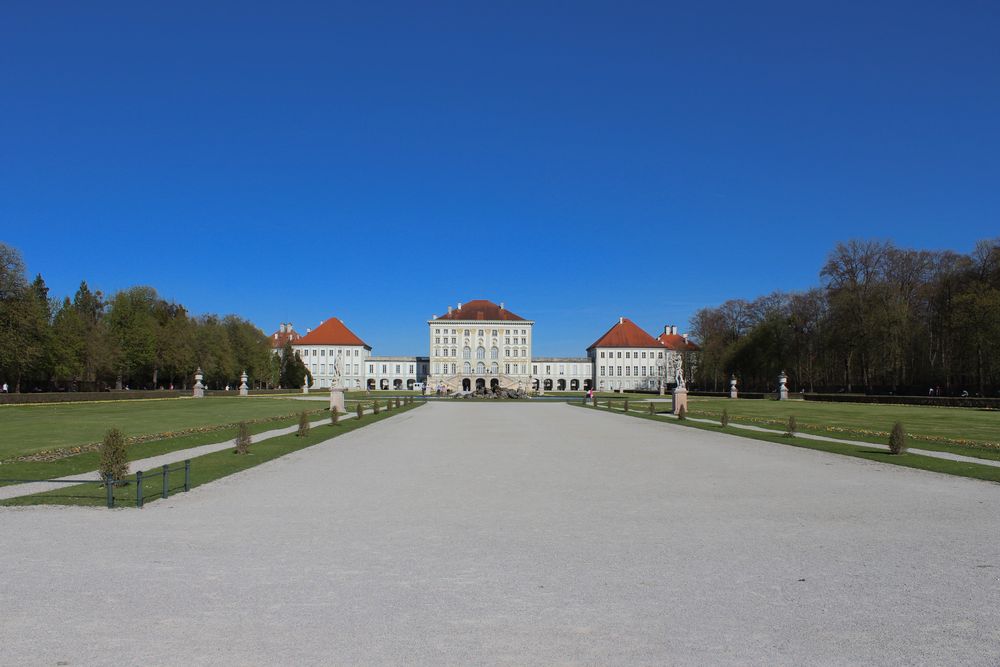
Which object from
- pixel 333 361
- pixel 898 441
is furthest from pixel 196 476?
pixel 333 361

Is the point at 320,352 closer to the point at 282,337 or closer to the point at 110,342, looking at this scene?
the point at 282,337

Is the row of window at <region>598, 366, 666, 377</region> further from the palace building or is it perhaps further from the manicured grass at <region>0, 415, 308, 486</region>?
the manicured grass at <region>0, 415, 308, 486</region>

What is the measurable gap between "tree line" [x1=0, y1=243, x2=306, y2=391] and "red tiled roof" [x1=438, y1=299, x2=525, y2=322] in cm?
4409

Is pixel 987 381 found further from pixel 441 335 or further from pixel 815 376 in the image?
pixel 441 335

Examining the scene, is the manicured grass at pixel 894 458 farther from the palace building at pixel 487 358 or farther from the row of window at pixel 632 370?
the row of window at pixel 632 370

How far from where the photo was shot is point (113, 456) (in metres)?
11.1

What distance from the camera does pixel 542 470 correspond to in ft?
49.8

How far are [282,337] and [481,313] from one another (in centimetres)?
4097

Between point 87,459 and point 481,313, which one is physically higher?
point 481,313

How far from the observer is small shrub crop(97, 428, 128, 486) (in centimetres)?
1098

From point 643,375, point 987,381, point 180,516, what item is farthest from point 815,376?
point 180,516

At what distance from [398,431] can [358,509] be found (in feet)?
55.8

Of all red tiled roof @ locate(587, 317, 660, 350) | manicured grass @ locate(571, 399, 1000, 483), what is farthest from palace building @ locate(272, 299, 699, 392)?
manicured grass @ locate(571, 399, 1000, 483)

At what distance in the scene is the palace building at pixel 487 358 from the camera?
13200 cm
